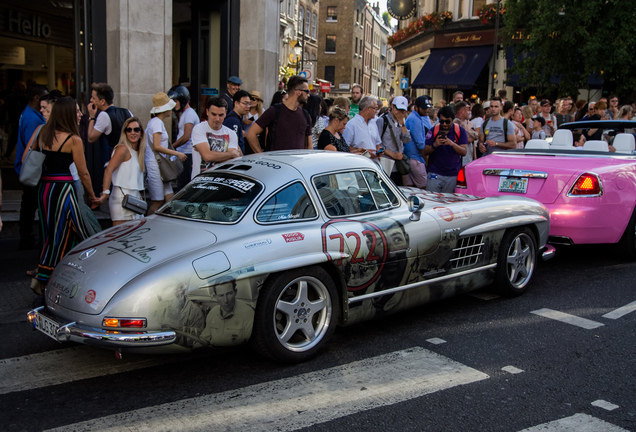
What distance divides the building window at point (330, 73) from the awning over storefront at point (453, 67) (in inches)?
1685

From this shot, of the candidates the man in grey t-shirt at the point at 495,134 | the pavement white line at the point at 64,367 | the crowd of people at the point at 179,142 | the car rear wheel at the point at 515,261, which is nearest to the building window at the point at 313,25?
the crowd of people at the point at 179,142

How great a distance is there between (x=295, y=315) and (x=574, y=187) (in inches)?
164

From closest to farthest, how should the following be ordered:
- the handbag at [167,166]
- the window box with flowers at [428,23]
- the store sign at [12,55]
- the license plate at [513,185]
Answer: the license plate at [513,185], the handbag at [167,166], the store sign at [12,55], the window box with flowers at [428,23]

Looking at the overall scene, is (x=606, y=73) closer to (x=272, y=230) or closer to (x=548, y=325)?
(x=548, y=325)

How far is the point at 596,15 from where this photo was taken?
20.4 meters

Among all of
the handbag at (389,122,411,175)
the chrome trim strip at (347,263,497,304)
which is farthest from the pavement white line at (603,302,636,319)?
the handbag at (389,122,411,175)

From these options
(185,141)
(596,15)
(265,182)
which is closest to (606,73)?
(596,15)

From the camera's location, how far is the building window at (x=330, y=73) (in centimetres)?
7512

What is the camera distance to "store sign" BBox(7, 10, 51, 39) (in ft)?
47.8

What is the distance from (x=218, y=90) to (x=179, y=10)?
1.85 m

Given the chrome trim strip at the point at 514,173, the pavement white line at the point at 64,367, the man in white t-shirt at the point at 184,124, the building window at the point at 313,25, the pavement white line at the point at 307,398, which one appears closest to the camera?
the pavement white line at the point at 307,398

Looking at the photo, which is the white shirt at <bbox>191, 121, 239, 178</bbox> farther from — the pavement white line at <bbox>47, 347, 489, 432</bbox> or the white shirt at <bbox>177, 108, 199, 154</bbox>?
the pavement white line at <bbox>47, 347, 489, 432</bbox>

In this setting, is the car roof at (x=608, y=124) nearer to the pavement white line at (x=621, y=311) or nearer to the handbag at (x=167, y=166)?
the pavement white line at (x=621, y=311)

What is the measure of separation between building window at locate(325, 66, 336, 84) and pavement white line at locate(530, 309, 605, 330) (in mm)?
71358
